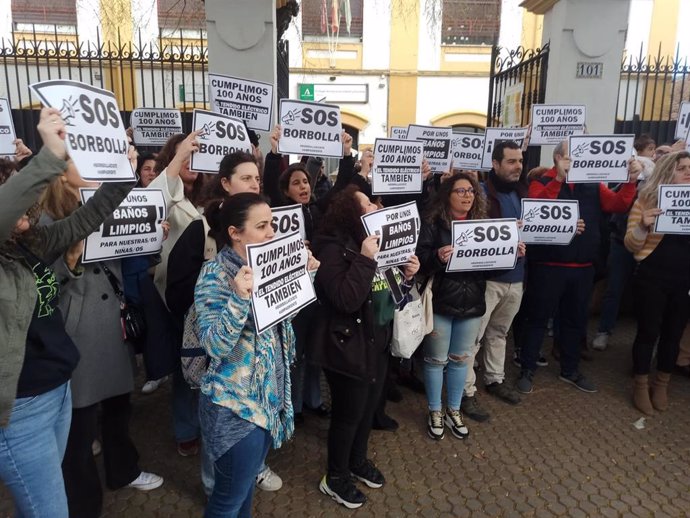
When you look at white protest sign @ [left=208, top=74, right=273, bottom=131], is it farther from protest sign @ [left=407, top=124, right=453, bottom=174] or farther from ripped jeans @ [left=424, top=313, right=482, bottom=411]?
ripped jeans @ [left=424, top=313, right=482, bottom=411]

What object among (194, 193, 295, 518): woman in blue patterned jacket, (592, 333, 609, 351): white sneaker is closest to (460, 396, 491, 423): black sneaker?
(592, 333, 609, 351): white sneaker

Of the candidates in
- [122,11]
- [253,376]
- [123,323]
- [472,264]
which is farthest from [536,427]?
[122,11]

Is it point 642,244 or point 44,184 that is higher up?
point 44,184

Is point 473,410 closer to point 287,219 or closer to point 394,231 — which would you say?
point 394,231

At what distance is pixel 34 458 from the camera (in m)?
2.00

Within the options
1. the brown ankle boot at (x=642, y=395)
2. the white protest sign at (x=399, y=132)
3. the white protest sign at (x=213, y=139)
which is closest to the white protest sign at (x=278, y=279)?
the white protest sign at (x=213, y=139)

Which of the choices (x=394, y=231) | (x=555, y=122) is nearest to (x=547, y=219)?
(x=394, y=231)

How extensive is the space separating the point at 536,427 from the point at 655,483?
34.4 inches

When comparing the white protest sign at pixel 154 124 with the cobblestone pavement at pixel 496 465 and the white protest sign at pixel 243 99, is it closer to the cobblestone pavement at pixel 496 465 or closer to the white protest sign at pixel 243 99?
the white protest sign at pixel 243 99

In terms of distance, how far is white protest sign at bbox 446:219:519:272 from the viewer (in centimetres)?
378

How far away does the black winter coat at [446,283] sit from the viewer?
12.6 feet

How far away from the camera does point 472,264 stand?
Answer: 3.83m

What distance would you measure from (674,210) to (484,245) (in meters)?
1.57

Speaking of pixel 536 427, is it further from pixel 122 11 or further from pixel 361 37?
pixel 361 37
